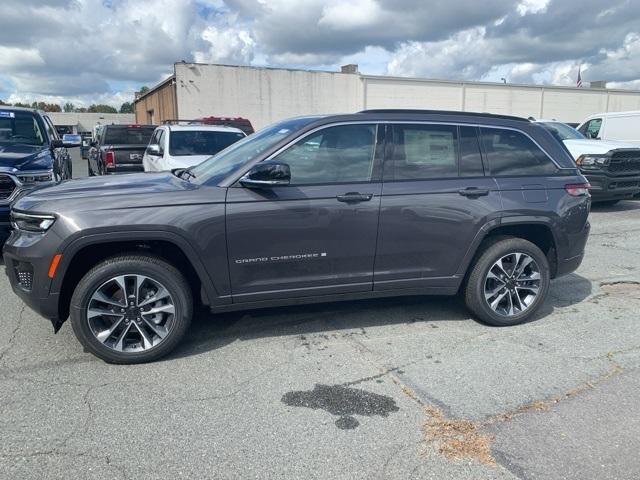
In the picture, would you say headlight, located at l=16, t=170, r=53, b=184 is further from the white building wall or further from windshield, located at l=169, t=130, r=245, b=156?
the white building wall

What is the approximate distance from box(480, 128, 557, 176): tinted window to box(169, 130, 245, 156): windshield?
232 inches

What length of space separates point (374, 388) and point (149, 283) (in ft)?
5.91

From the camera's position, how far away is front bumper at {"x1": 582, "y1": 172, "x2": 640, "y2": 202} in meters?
10.6

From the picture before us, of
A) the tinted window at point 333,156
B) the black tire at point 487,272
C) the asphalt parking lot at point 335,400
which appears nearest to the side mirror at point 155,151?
the asphalt parking lot at point 335,400

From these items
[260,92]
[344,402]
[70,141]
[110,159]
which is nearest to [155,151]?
[70,141]

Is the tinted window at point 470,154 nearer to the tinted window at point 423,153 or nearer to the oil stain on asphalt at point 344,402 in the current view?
the tinted window at point 423,153

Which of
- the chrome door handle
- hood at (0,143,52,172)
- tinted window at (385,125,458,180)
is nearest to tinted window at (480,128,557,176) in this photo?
tinted window at (385,125,458,180)

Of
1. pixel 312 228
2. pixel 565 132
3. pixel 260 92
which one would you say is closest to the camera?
pixel 312 228

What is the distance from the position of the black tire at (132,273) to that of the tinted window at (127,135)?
11.5 meters

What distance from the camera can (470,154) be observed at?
175 inches

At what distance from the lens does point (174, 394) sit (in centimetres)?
334

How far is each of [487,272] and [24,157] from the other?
5.86m

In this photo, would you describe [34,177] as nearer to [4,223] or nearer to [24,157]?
[24,157]

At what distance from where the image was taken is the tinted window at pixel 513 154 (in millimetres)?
4531
